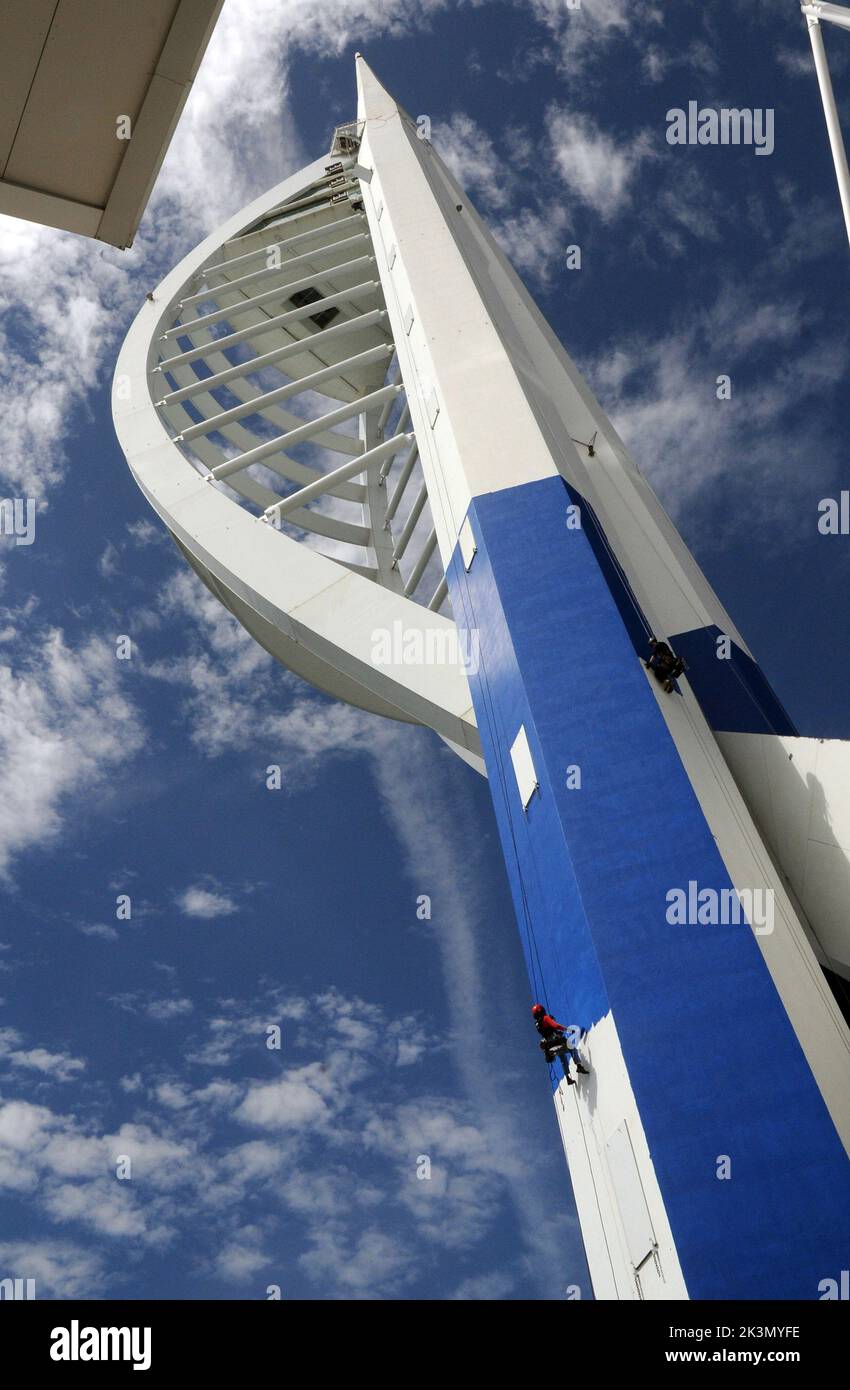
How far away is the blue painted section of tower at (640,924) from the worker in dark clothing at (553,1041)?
16cm

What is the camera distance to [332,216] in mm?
23125

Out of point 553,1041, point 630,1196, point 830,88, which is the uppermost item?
point 830,88

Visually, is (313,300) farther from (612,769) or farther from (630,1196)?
(630,1196)

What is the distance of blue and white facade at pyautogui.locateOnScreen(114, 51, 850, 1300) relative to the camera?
6004 mm

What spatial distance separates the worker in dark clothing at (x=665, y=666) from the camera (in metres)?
8.68

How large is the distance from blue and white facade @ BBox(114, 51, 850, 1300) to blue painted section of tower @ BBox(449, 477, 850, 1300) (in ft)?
0.06

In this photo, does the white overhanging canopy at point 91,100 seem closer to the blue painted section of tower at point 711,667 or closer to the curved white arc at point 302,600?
the blue painted section of tower at point 711,667

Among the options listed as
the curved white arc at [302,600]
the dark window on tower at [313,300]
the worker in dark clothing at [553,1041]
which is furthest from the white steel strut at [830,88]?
the dark window on tower at [313,300]

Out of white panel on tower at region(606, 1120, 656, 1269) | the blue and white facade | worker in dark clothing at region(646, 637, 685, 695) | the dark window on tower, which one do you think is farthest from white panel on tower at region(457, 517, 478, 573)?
the dark window on tower

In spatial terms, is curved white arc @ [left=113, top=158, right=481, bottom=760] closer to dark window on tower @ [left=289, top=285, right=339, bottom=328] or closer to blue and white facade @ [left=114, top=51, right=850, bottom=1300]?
blue and white facade @ [left=114, top=51, right=850, bottom=1300]

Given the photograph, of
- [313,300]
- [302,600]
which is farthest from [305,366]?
[302,600]

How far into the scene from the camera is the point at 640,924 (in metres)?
6.96

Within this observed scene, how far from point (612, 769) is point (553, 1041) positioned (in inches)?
83.2
